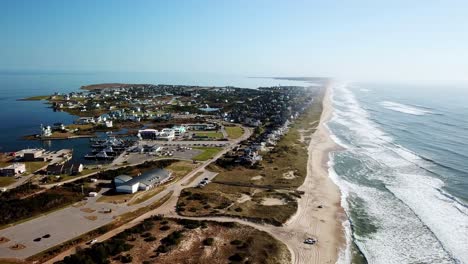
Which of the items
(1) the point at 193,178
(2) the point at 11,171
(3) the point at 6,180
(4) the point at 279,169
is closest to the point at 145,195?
(1) the point at 193,178

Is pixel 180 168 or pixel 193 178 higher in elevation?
pixel 180 168

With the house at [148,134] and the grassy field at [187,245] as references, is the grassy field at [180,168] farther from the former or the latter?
the house at [148,134]

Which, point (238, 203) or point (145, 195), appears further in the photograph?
point (145, 195)

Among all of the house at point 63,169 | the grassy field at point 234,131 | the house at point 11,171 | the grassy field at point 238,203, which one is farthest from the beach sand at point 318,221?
the house at point 11,171

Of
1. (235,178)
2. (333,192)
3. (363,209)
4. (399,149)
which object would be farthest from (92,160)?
(399,149)

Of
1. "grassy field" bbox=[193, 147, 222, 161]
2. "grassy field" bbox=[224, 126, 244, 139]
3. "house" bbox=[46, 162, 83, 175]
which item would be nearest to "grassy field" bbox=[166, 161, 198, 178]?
"grassy field" bbox=[193, 147, 222, 161]

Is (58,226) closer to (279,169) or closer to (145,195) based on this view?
(145,195)

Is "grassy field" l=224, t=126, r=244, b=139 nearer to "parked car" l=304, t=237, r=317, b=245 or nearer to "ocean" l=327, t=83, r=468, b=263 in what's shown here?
"ocean" l=327, t=83, r=468, b=263

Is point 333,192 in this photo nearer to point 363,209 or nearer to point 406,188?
point 363,209
